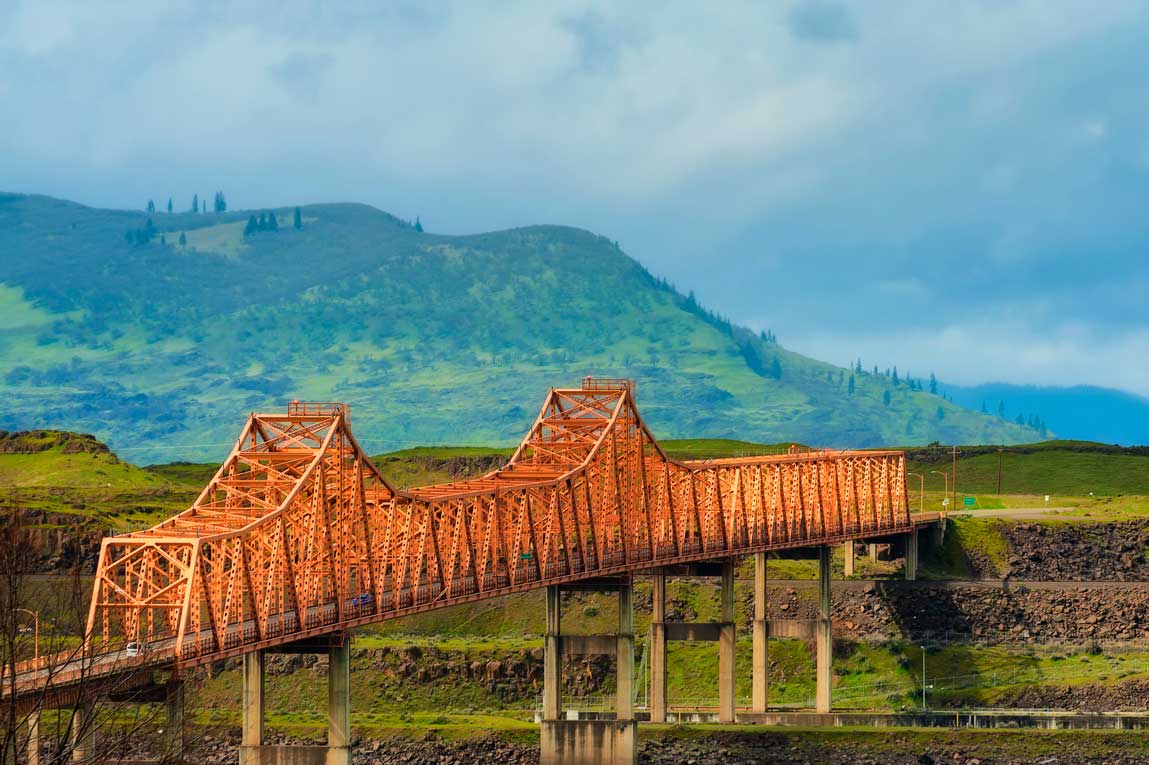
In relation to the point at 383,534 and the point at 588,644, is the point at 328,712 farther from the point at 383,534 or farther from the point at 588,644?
the point at 588,644

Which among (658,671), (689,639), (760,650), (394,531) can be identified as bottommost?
(658,671)

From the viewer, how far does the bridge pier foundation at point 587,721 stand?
155 meters

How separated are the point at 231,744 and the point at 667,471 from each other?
141ft

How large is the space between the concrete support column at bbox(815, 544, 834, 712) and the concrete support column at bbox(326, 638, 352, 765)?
64.5 meters

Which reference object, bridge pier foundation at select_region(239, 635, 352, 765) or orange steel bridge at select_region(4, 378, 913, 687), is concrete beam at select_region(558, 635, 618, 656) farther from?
bridge pier foundation at select_region(239, 635, 352, 765)

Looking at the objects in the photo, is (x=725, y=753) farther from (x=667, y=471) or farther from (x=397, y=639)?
(x=397, y=639)

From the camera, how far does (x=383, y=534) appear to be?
142 m

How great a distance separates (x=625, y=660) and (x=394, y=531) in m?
29.5

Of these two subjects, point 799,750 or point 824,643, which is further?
point 824,643

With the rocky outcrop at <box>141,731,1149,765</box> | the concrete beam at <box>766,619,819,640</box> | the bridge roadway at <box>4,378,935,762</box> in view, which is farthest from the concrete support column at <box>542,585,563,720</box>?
the concrete beam at <box>766,619,819,640</box>

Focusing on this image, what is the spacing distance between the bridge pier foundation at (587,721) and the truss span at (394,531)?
530 centimetres

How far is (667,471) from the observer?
177375 mm

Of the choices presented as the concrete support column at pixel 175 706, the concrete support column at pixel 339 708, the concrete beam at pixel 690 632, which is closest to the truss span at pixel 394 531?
the concrete support column at pixel 175 706

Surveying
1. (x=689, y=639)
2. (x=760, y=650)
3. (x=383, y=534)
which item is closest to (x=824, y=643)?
(x=760, y=650)
